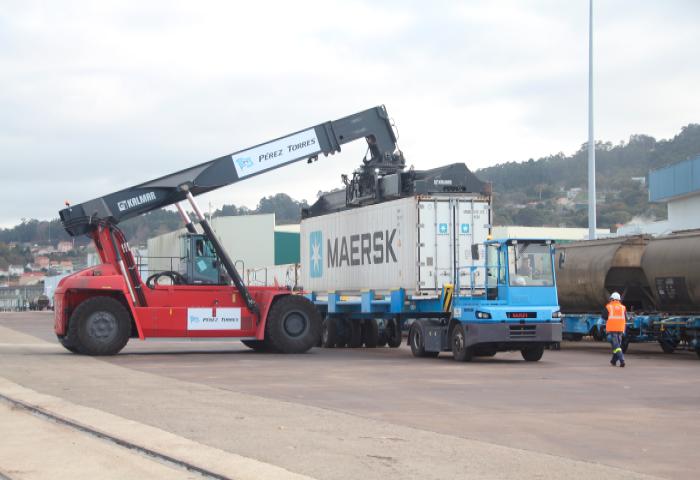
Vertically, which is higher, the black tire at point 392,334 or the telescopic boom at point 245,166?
the telescopic boom at point 245,166

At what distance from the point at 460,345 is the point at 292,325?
17.1 feet

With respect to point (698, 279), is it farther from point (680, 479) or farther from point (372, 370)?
point (680, 479)

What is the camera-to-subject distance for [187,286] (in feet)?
86.5

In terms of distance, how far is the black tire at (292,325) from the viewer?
26.7m

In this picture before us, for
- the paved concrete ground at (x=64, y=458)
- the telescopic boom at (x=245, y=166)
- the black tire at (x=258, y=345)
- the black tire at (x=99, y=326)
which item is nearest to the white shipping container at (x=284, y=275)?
the black tire at (x=258, y=345)

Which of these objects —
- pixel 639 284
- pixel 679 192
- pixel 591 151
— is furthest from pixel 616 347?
pixel 679 192

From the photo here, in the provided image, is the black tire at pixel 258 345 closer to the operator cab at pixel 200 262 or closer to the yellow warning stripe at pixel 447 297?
the operator cab at pixel 200 262

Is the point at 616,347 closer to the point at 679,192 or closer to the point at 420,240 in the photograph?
the point at 420,240

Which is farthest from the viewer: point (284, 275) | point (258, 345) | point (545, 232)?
point (545, 232)

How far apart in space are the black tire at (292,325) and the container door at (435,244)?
11.1 ft

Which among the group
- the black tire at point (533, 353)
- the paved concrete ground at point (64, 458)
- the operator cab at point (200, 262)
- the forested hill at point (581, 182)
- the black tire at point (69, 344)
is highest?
the forested hill at point (581, 182)

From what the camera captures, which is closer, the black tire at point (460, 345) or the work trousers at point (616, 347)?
the work trousers at point (616, 347)

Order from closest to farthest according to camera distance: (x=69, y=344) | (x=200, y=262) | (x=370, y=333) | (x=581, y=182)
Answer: (x=69, y=344) → (x=200, y=262) → (x=370, y=333) → (x=581, y=182)

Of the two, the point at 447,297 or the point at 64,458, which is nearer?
the point at 64,458
